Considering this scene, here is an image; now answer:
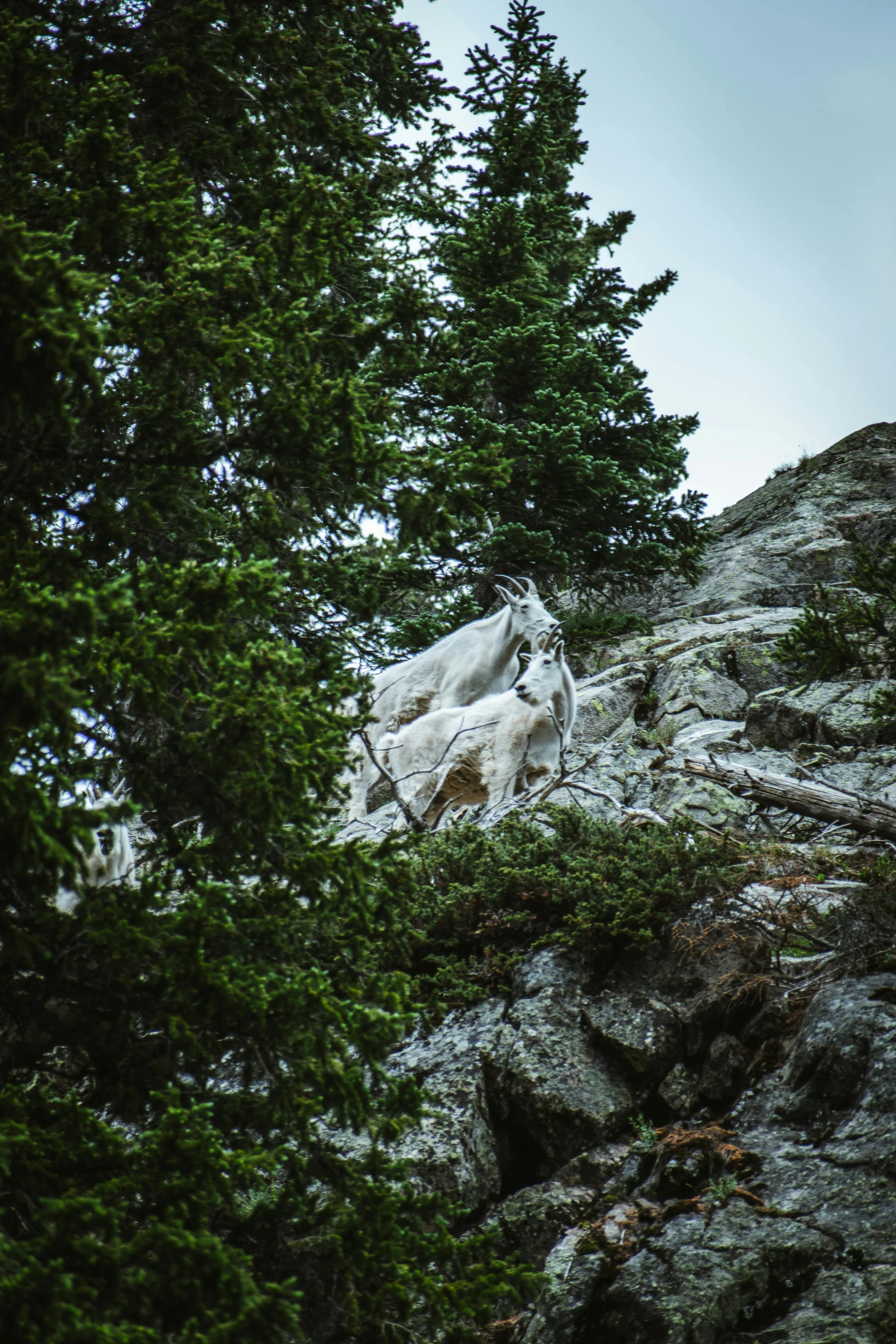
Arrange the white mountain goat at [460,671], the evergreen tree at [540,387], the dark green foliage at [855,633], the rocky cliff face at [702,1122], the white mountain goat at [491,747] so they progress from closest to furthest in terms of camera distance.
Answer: the rocky cliff face at [702,1122], the dark green foliage at [855,633], the white mountain goat at [491,747], the white mountain goat at [460,671], the evergreen tree at [540,387]

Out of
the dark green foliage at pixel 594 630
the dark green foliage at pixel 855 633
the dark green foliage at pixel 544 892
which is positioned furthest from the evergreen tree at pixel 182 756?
the dark green foliage at pixel 594 630

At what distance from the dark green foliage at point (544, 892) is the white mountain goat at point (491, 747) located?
1957 millimetres

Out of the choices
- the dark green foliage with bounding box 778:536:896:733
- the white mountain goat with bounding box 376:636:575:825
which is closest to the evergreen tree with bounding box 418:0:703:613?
the white mountain goat with bounding box 376:636:575:825

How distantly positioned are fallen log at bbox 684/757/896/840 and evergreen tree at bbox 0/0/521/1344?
15.1 feet

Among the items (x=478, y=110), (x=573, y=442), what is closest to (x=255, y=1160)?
(x=573, y=442)

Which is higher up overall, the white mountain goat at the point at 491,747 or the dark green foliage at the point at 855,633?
the white mountain goat at the point at 491,747

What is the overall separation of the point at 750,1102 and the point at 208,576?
4.48 m

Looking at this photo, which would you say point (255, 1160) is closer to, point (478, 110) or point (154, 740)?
point (154, 740)

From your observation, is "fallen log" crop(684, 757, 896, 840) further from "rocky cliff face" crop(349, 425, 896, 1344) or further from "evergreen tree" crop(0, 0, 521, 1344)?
"evergreen tree" crop(0, 0, 521, 1344)

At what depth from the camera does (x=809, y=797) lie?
793cm

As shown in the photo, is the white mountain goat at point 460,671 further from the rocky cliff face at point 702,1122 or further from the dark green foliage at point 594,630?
the dark green foliage at point 594,630

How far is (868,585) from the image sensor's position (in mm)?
7125

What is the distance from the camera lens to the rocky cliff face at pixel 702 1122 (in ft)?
14.5

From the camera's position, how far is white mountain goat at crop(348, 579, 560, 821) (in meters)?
12.3
